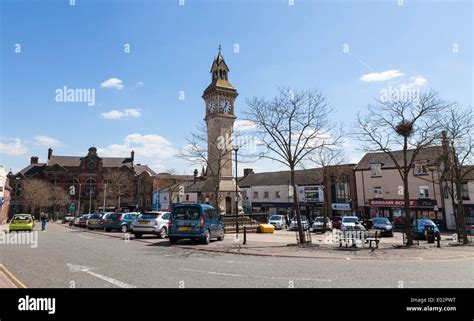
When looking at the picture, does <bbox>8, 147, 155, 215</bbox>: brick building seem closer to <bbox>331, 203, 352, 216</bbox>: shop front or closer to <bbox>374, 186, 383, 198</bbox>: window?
<bbox>331, 203, 352, 216</bbox>: shop front

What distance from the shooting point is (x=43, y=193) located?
187 feet

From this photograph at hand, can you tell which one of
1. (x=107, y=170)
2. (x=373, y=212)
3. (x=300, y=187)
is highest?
(x=107, y=170)

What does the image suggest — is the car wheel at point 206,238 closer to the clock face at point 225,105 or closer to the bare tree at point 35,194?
the clock face at point 225,105

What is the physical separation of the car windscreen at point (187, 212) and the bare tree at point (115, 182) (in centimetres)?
4817

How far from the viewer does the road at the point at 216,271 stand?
7.14 metres

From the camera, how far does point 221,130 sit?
36.9 m

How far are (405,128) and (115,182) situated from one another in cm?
5384

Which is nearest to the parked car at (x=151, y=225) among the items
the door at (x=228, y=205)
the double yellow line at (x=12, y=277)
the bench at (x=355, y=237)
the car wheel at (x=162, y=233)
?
the car wheel at (x=162, y=233)

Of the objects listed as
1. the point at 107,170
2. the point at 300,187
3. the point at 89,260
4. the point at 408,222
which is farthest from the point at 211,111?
the point at 107,170

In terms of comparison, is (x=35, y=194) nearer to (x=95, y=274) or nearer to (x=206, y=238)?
(x=206, y=238)

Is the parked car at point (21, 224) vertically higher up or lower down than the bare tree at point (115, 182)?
lower down

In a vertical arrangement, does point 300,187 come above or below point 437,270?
above
